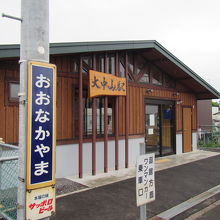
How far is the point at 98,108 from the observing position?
7.47 meters

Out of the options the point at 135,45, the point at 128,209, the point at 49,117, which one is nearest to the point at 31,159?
the point at 49,117

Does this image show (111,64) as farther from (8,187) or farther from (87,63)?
(8,187)

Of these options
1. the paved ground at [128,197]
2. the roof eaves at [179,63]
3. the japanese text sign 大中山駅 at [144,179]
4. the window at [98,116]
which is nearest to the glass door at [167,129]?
the roof eaves at [179,63]

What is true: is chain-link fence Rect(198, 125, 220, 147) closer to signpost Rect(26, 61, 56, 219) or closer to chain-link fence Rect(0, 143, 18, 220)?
chain-link fence Rect(0, 143, 18, 220)

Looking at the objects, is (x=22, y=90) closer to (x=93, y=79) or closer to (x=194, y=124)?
(x=93, y=79)

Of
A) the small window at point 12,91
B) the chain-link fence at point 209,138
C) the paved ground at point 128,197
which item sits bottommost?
the paved ground at point 128,197

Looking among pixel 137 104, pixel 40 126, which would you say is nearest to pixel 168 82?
pixel 137 104

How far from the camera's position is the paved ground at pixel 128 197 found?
13.9 feet

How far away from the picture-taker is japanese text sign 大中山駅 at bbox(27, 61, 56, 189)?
2.01 meters

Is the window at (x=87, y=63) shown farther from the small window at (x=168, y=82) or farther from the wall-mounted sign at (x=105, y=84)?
the small window at (x=168, y=82)

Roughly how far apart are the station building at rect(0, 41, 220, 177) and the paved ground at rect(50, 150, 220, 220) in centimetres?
138

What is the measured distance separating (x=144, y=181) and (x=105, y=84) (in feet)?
14.0

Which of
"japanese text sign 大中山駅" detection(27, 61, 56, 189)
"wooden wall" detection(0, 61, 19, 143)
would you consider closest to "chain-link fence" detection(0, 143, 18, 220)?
"wooden wall" detection(0, 61, 19, 143)

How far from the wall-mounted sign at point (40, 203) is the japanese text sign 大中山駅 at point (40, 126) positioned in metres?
0.05
